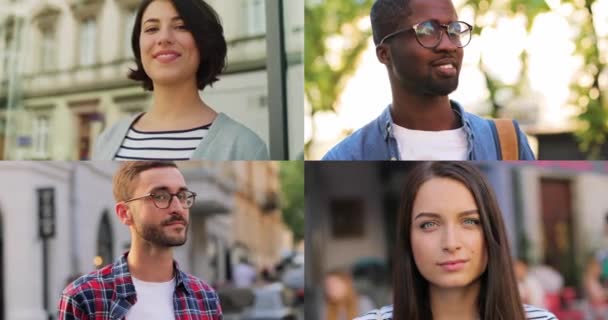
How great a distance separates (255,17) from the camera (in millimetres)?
3137

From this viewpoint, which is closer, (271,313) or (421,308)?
(421,308)

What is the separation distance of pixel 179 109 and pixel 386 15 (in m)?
0.97

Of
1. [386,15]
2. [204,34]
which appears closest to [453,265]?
[386,15]

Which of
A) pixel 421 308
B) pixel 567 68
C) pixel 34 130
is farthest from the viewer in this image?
pixel 34 130

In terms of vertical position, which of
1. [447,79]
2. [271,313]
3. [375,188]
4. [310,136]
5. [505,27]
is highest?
[505,27]

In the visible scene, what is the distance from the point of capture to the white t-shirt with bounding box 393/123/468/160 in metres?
2.98

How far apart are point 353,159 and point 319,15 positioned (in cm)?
64

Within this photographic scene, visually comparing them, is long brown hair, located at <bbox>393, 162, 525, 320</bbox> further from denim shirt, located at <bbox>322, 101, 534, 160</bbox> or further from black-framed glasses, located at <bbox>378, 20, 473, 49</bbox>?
black-framed glasses, located at <bbox>378, 20, 473, 49</bbox>

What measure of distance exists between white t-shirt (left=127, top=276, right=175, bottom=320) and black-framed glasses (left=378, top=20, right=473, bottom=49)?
4.62ft

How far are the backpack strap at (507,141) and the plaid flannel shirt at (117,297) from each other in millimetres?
1366

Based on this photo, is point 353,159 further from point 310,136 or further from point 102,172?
point 102,172

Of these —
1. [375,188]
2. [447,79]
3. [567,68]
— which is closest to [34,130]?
[375,188]

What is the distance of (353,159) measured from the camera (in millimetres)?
3053

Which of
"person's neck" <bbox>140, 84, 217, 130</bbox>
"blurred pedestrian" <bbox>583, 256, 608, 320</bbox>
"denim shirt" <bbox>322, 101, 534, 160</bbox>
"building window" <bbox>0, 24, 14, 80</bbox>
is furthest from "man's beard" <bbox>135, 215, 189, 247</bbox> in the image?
"blurred pedestrian" <bbox>583, 256, 608, 320</bbox>
